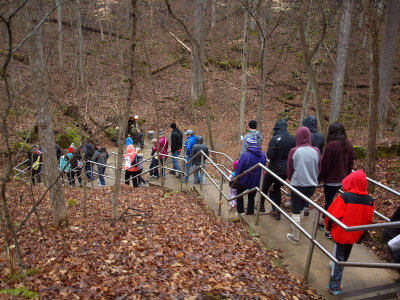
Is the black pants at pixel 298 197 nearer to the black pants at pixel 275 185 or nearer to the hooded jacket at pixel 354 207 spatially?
the black pants at pixel 275 185

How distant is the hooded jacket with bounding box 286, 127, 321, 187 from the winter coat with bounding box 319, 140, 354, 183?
11.0 inches

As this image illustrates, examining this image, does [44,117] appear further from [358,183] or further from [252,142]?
[358,183]

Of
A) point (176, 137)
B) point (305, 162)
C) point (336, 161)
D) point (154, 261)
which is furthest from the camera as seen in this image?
point (176, 137)

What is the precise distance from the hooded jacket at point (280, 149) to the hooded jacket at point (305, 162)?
73 cm

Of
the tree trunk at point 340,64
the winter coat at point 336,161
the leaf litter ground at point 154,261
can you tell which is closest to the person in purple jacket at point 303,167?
the winter coat at point 336,161

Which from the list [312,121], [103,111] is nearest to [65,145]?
[103,111]

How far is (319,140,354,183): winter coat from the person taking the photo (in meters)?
5.00

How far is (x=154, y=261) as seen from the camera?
4.58 meters

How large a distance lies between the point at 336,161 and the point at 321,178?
0.38m

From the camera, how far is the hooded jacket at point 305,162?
15.7ft

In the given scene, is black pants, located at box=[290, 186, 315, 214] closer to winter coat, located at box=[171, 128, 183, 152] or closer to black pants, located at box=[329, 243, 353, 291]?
black pants, located at box=[329, 243, 353, 291]

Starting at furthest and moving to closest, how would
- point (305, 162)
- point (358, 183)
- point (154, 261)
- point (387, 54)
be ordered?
point (387, 54) → point (305, 162) → point (154, 261) → point (358, 183)

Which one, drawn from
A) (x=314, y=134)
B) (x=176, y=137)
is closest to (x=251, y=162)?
(x=314, y=134)

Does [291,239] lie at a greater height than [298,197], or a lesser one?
lesser
